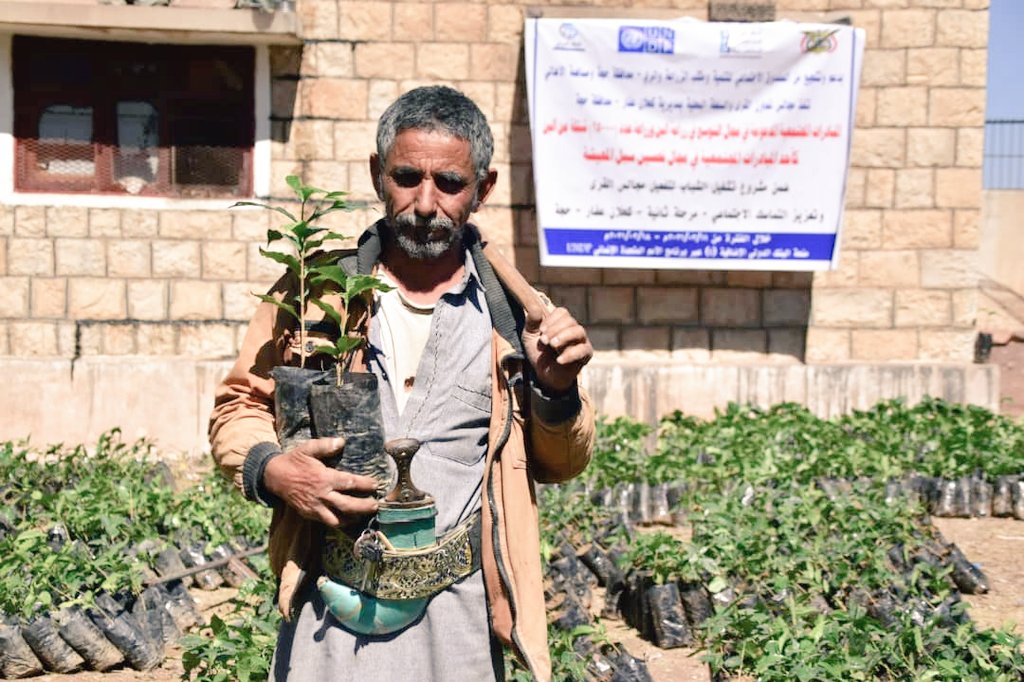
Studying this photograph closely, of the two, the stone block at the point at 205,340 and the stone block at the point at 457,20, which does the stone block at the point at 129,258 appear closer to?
the stone block at the point at 205,340

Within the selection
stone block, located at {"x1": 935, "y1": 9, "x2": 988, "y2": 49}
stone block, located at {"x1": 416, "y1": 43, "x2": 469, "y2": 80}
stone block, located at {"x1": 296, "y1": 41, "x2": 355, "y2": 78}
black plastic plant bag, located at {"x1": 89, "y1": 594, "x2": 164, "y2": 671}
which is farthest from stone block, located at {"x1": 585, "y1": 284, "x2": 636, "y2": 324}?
black plastic plant bag, located at {"x1": 89, "y1": 594, "x2": 164, "y2": 671}

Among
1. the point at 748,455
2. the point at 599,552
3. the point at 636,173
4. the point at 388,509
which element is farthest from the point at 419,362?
the point at 636,173

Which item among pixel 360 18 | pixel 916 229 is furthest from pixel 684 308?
pixel 360 18

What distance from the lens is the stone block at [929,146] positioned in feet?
27.4

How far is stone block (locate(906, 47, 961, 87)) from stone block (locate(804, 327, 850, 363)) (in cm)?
184

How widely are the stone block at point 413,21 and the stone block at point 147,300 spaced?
7.63ft

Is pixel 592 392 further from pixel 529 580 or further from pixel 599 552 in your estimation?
pixel 529 580

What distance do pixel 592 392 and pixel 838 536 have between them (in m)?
3.01

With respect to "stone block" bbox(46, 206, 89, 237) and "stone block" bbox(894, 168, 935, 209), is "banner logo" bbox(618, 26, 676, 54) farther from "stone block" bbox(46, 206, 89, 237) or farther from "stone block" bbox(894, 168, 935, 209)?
"stone block" bbox(46, 206, 89, 237)

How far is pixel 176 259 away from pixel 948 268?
540cm

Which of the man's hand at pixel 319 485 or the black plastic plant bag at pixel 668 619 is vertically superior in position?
the man's hand at pixel 319 485

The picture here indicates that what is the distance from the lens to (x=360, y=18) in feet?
26.2

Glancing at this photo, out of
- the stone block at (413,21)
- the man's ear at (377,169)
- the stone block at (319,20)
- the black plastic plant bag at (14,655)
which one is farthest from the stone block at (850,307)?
the man's ear at (377,169)

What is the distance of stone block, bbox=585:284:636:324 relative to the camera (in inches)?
327
